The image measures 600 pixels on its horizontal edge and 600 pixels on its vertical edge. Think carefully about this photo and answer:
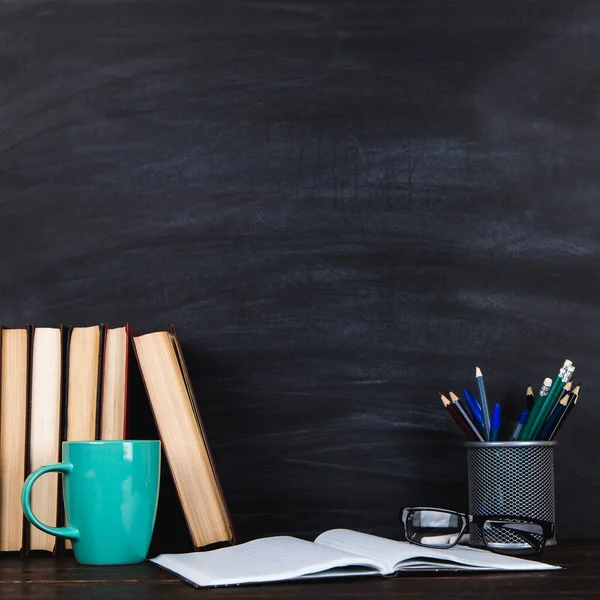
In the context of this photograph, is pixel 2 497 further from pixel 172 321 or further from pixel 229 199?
pixel 229 199

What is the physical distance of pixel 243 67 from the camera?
4.15 feet

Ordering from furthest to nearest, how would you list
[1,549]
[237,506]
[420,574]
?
[237,506] → [1,549] → [420,574]

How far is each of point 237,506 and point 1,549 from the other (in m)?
0.32

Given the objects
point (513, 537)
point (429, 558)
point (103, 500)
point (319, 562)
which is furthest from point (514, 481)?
point (103, 500)

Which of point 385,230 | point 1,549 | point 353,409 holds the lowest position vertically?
point 1,549

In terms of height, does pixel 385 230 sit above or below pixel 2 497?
above

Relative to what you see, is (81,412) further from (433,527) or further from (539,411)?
(539,411)

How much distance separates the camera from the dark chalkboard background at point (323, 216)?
1.21 m

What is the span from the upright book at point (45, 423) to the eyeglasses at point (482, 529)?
1.41 ft

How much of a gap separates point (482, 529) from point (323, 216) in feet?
1.60

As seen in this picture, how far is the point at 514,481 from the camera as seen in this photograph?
1.08 metres

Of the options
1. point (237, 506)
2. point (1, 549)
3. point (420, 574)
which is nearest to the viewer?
point (420, 574)

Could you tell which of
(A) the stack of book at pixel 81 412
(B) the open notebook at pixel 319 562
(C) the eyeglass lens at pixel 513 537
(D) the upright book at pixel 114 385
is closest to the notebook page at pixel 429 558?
(B) the open notebook at pixel 319 562

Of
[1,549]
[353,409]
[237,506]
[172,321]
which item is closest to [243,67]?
[172,321]
